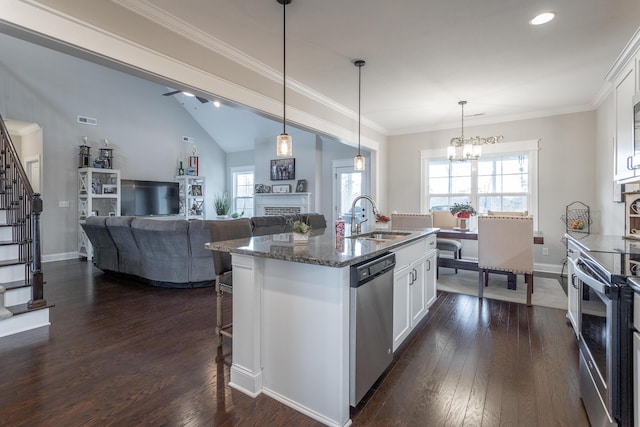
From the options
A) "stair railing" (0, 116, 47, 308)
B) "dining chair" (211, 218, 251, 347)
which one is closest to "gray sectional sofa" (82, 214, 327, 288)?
"stair railing" (0, 116, 47, 308)

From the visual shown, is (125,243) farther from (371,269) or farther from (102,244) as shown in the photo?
(371,269)

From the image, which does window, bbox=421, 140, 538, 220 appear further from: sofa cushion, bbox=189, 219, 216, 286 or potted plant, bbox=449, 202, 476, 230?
sofa cushion, bbox=189, 219, 216, 286

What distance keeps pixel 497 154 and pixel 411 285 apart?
4274mm

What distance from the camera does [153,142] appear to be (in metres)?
7.89

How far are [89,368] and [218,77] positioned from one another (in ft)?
8.61

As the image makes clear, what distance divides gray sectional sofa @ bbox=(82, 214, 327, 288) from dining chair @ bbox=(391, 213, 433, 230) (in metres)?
1.24

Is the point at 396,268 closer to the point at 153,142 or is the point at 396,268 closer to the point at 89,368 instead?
the point at 89,368

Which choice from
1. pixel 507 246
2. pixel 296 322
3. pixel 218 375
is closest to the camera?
pixel 296 322

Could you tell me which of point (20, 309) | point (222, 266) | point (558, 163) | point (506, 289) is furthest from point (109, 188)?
point (558, 163)

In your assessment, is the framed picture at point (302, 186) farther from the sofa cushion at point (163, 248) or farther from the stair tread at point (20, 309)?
the stair tread at point (20, 309)

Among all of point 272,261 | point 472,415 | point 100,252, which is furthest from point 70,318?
point 472,415

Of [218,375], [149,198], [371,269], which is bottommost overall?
[218,375]

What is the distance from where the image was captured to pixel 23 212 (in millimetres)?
3246

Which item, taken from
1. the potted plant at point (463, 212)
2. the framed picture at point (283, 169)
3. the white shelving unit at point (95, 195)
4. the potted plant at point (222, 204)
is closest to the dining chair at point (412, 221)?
the potted plant at point (463, 212)
